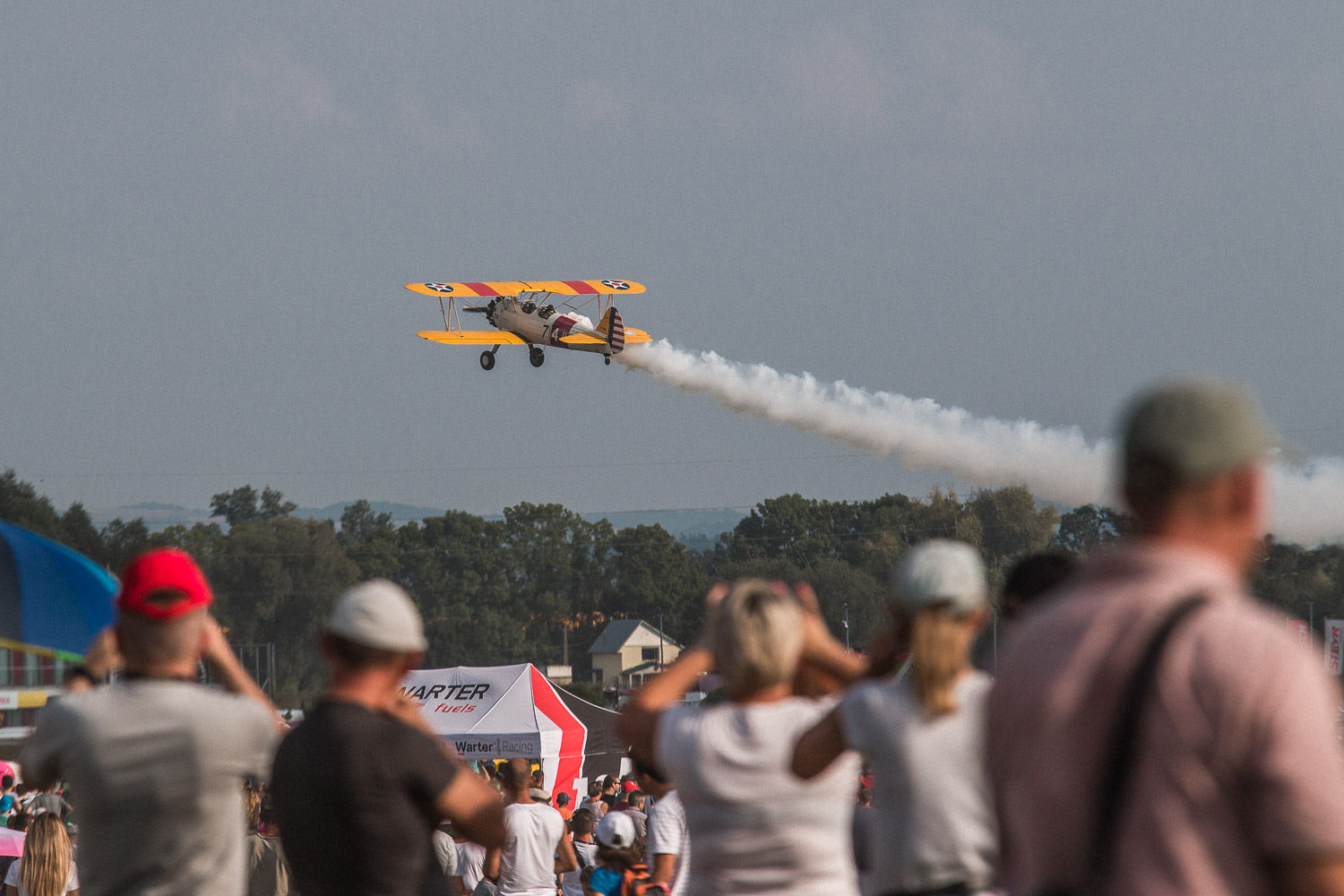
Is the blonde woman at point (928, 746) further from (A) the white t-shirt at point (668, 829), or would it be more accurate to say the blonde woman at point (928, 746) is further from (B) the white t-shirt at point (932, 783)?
(A) the white t-shirt at point (668, 829)

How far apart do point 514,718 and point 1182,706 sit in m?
19.8

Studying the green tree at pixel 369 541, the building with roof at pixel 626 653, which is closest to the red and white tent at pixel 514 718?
the building with roof at pixel 626 653

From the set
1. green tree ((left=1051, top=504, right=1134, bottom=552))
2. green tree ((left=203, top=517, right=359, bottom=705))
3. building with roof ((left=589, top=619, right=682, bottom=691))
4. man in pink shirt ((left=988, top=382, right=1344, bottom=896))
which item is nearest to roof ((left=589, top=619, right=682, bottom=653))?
building with roof ((left=589, top=619, right=682, bottom=691))

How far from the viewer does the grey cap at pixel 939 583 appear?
129 inches

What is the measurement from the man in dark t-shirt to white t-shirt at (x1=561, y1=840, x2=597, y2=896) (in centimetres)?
541

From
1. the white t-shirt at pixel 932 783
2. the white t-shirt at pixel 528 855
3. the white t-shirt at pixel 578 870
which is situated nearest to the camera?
the white t-shirt at pixel 932 783

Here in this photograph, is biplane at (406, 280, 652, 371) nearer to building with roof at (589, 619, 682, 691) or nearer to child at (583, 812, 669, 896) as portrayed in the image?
child at (583, 812, 669, 896)

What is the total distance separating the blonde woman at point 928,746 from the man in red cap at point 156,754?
1.46 meters

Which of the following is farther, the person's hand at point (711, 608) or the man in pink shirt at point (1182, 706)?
the person's hand at point (711, 608)

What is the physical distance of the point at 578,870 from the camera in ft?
31.4

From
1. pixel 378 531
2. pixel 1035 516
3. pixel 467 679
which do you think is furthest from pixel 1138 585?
pixel 378 531

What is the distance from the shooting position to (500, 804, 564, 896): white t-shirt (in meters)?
8.25

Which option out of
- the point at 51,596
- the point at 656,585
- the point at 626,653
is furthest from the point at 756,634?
the point at 656,585

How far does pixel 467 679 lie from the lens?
22.0 meters
